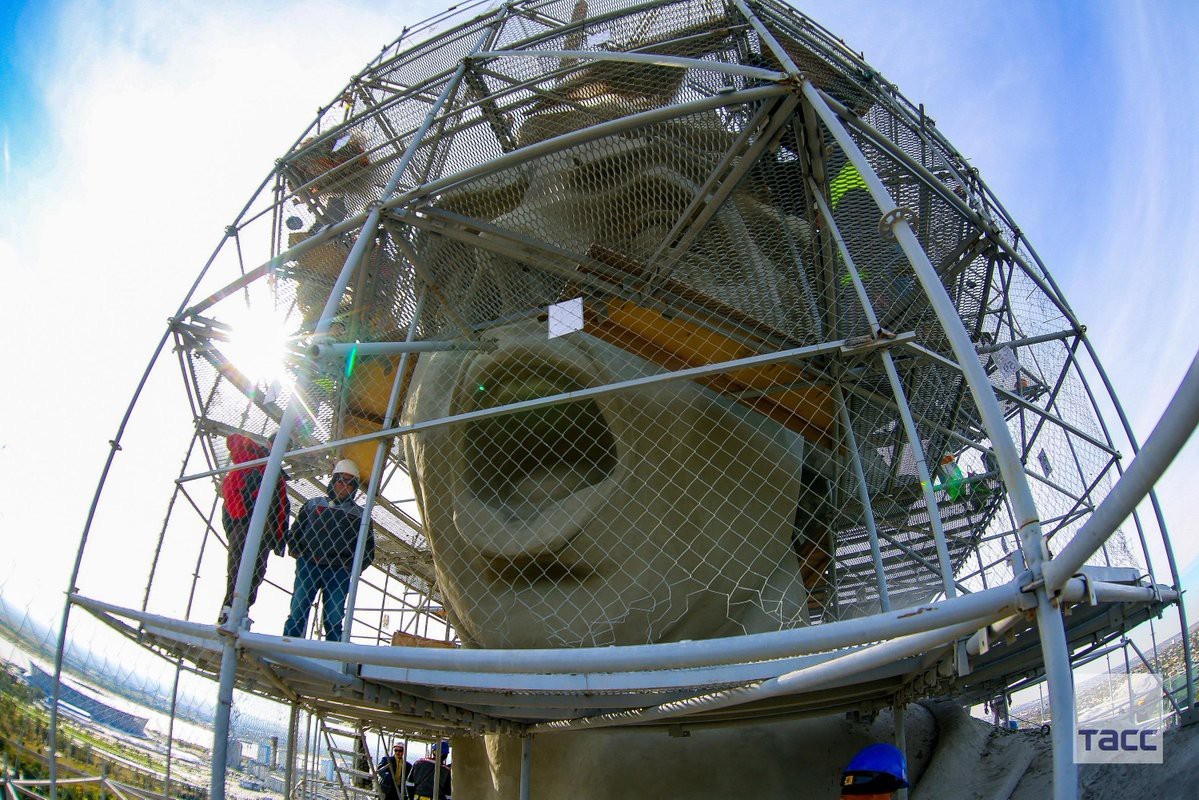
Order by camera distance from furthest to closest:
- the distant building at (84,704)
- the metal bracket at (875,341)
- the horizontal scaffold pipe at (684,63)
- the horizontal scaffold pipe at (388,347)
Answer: the distant building at (84,704) → the horizontal scaffold pipe at (388,347) → the horizontal scaffold pipe at (684,63) → the metal bracket at (875,341)

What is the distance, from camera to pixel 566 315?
4.74 meters

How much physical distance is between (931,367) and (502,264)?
319 cm

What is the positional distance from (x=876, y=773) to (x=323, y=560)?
3723mm

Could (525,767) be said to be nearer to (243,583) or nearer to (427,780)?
(243,583)

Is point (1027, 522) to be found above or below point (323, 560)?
below

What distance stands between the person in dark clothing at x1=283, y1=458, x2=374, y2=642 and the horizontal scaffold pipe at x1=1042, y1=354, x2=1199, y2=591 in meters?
4.18

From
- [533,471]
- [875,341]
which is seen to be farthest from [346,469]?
[875,341]

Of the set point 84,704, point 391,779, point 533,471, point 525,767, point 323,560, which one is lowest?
point 391,779

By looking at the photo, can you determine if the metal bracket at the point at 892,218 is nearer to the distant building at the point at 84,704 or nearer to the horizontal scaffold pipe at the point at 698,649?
the horizontal scaffold pipe at the point at 698,649

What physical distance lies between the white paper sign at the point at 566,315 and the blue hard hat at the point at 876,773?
111 inches

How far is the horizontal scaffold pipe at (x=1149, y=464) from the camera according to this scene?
59.2 inches

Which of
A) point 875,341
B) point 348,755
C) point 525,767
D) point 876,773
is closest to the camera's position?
point 876,773

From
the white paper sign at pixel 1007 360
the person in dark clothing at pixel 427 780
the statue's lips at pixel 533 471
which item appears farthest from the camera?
the person in dark clothing at pixel 427 780

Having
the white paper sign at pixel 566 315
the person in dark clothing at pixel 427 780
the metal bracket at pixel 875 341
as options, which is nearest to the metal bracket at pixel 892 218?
the metal bracket at pixel 875 341
